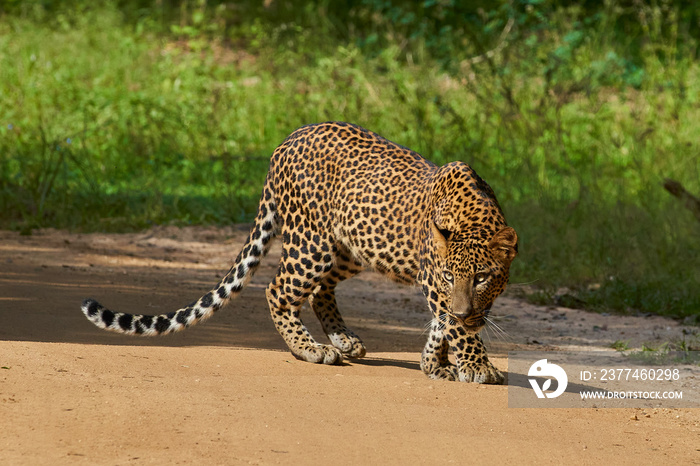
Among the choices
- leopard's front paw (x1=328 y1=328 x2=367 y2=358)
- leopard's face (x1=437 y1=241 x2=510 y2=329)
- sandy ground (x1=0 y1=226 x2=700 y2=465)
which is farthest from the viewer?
leopard's front paw (x1=328 y1=328 x2=367 y2=358)

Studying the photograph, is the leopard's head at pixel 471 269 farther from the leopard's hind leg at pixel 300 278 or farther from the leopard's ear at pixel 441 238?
the leopard's hind leg at pixel 300 278

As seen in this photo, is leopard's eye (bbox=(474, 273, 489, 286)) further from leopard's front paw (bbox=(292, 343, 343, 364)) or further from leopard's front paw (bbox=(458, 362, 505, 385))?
leopard's front paw (bbox=(292, 343, 343, 364))

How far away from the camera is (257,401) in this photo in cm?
419

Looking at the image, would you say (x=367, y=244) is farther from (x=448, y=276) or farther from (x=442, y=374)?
(x=442, y=374)

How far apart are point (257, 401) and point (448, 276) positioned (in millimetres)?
1294

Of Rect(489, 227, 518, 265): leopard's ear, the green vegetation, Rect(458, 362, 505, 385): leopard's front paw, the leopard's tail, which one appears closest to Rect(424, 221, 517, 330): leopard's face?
Rect(489, 227, 518, 265): leopard's ear

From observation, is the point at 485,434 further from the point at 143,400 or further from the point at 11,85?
the point at 11,85

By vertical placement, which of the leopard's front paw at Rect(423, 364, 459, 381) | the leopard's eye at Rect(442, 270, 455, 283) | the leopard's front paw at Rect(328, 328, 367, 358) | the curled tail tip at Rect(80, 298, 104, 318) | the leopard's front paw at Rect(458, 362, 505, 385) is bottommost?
the leopard's front paw at Rect(328, 328, 367, 358)

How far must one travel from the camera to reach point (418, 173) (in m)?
5.64

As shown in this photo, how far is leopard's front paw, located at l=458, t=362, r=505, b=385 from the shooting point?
5.07 metres

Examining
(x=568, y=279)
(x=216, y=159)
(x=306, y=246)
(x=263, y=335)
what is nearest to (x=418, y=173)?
(x=306, y=246)

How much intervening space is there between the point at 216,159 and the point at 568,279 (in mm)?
5184

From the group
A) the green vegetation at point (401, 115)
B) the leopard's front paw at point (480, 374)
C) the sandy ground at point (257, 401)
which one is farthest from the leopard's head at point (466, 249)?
the green vegetation at point (401, 115)

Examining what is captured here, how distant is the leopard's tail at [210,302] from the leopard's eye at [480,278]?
167 cm
